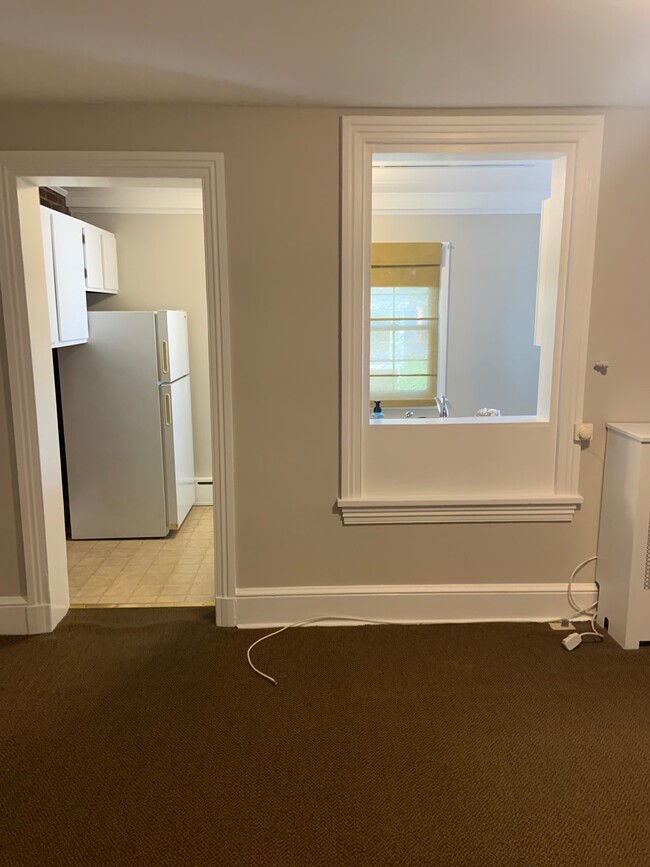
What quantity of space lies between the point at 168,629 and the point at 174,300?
2.48 m

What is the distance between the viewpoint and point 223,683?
7.54ft

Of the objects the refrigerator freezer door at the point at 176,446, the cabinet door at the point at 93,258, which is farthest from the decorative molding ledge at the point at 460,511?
the cabinet door at the point at 93,258

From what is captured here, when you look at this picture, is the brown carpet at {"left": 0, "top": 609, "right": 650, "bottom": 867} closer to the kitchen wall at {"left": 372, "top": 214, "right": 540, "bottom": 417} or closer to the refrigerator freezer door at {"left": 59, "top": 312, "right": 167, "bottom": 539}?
the refrigerator freezer door at {"left": 59, "top": 312, "right": 167, "bottom": 539}

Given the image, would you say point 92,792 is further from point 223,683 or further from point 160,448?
point 160,448

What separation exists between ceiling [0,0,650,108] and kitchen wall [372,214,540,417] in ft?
6.39

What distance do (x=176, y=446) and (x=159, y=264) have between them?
1.35 m

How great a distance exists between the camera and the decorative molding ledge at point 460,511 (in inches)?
104

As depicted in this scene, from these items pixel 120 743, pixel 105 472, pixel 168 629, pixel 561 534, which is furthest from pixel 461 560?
pixel 105 472

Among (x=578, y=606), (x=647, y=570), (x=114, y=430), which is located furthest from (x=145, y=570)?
(x=647, y=570)

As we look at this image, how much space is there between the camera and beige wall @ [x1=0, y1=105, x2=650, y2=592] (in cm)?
236

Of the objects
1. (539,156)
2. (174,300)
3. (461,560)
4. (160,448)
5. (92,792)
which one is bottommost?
(92,792)

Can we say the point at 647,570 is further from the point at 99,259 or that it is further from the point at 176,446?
the point at 99,259

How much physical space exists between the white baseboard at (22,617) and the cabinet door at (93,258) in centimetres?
194

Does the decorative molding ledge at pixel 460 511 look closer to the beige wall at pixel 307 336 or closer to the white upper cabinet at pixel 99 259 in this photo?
the beige wall at pixel 307 336
